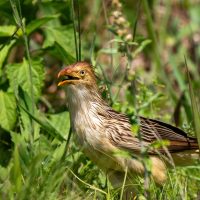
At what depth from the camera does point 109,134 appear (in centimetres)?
548

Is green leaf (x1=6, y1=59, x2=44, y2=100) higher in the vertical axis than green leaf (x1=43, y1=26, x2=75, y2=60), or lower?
lower

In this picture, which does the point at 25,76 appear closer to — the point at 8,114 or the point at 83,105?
the point at 8,114

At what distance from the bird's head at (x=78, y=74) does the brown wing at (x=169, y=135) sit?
1.50ft

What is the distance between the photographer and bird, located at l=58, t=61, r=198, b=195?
5.36m

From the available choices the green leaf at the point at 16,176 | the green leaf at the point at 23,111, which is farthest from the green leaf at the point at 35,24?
the green leaf at the point at 16,176

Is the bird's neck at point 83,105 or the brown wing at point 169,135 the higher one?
the bird's neck at point 83,105

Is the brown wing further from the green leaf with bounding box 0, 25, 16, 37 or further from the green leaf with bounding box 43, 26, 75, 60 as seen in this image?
the green leaf with bounding box 0, 25, 16, 37

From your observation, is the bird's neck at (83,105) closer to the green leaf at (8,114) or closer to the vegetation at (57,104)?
the vegetation at (57,104)

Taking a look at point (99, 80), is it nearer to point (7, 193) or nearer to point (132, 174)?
point (132, 174)

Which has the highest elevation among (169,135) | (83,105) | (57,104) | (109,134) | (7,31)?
(7,31)

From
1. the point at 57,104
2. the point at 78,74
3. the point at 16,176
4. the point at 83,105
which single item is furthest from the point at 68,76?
the point at 57,104

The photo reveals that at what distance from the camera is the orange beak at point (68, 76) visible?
211 inches

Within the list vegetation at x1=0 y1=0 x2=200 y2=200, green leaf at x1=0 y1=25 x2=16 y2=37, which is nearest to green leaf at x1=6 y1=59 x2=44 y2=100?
vegetation at x1=0 y1=0 x2=200 y2=200

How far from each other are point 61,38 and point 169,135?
3.80 feet
